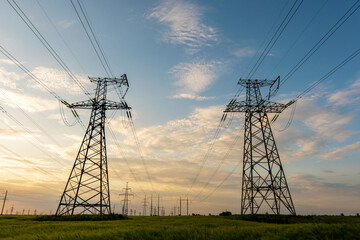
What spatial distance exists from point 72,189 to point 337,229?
30.7m

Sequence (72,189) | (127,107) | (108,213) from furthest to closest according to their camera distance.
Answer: (127,107) < (108,213) < (72,189)

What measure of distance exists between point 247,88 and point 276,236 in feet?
110

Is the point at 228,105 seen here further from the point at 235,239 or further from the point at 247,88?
the point at 235,239

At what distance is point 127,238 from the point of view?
30.5ft

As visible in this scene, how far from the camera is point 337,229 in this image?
9.20 metres

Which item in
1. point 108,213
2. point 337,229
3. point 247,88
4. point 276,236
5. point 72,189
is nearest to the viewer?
point 276,236

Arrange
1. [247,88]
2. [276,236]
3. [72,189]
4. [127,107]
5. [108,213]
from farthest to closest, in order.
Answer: [247,88] < [127,107] < [108,213] < [72,189] < [276,236]

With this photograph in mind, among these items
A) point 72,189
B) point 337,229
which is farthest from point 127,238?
point 72,189

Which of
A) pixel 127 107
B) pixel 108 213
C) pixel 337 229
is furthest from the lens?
pixel 127 107

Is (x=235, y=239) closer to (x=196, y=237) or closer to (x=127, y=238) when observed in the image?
(x=196, y=237)

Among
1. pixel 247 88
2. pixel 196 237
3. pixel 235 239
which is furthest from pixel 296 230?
pixel 247 88

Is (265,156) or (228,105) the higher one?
(228,105)

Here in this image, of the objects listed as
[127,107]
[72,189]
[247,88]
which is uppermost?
[247,88]

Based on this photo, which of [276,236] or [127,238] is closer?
[276,236]
